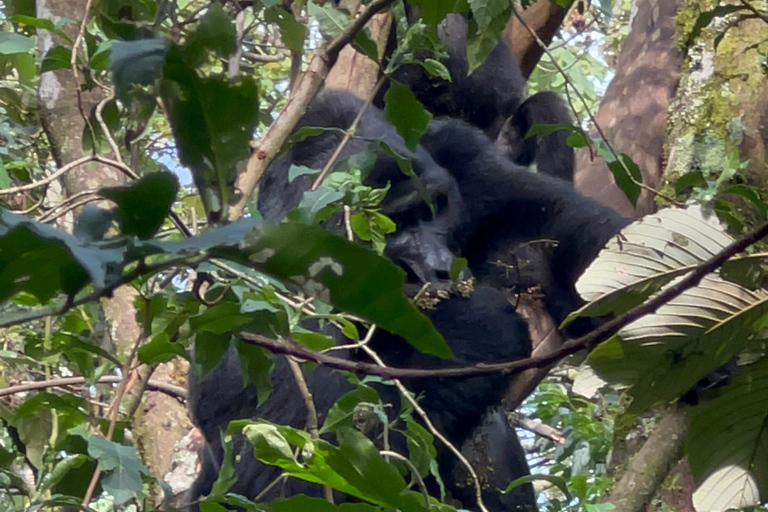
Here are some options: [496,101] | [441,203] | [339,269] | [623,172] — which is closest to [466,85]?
[496,101]

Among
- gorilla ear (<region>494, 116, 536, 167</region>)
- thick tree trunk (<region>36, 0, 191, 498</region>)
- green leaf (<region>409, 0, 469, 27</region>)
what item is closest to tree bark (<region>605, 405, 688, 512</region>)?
green leaf (<region>409, 0, 469, 27</region>)

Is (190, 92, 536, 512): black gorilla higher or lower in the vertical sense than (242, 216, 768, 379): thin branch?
lower

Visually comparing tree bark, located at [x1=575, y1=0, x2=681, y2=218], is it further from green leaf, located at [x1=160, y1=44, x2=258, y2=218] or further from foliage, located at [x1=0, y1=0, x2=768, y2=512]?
green leaf, located at [x1=160, y1=44, x2=258, y2=218]

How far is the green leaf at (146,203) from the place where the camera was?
460mm

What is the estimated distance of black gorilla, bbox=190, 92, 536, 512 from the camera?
1.63 meters

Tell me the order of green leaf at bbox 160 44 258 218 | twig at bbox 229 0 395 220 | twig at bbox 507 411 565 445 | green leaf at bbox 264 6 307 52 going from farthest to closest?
twig at bbox 507 411 565 445 < green leaf at bbox 264 6 307 52 < twig at bbox 229 0 395 220 < green leaf at bbox 160 44 258 218

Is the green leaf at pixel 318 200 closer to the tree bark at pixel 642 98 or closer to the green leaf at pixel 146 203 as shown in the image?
the green leaf at pixel 146 203

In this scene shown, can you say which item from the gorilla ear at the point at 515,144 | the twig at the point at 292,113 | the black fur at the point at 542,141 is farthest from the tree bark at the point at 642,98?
the twig at the point at 292,113

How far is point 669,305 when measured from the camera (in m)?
1.00

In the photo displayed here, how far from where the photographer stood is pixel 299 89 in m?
1.11

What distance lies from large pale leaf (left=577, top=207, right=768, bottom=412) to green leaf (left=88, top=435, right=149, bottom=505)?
491 millimetres

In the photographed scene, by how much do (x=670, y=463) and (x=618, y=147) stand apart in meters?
1.17

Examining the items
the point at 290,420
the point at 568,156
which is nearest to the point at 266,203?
the point at 290,420

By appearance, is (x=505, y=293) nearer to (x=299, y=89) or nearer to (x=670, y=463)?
(x=670, y=463)
